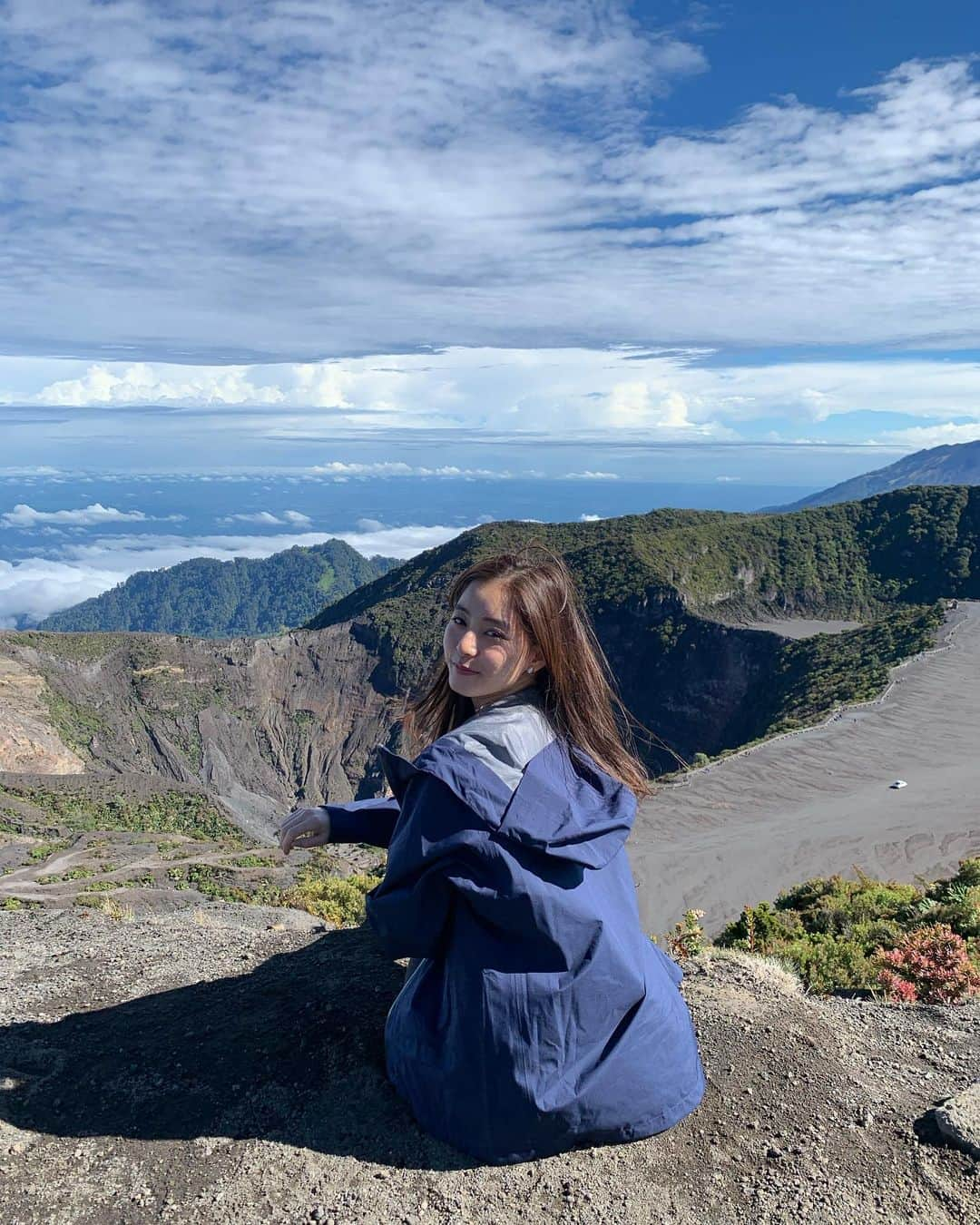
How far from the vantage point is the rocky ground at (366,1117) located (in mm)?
2877

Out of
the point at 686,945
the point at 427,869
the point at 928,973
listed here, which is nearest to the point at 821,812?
the point at 928,973

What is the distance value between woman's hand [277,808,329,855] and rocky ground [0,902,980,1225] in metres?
1.03

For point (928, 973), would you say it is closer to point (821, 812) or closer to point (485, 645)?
point (485, 645)

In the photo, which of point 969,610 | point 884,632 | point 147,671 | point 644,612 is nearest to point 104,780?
point 147,671

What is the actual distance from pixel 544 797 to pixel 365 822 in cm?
91

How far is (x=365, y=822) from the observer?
3.26 m

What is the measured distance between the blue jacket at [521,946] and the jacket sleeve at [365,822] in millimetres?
418

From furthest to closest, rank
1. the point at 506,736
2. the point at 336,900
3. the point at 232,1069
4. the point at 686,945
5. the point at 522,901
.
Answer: the point at 336,900, the point at 686,945, the point at 232,1069, the point at 506,736, the point at 522,901

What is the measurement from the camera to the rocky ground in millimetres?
2877

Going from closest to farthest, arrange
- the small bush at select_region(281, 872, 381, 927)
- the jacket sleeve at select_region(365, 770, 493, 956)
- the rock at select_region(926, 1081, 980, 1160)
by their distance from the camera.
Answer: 1. the jacket sleeve at select_region(365, 770, 493, 956)
2. the rock at select_region(926, 1081, 980, 1160)
3. the small bush at select_region(281, 872, 381, 927)

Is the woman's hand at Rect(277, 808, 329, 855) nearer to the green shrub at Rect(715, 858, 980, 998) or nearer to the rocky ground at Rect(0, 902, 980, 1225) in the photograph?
the rocky ground at Rect(0, 902, 980, 1225)

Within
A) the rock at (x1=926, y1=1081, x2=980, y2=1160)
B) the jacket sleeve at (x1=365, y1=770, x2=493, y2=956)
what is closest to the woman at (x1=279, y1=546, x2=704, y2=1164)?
the jacket sleeve at (x1=365, y1=770, x2=493, y2=956)

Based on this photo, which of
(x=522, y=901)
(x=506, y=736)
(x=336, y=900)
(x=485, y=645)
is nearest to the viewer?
(x=522, y=901)

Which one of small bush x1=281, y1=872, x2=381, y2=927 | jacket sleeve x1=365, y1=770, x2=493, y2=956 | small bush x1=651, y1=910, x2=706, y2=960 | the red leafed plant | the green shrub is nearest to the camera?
jacket sleeve x1=365, y1=770, x2=493, y2=956
